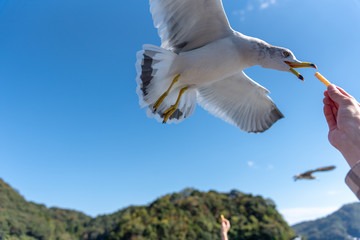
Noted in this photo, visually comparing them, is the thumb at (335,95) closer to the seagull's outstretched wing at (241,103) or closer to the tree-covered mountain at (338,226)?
the seagull's outstretched wing at (241,103)

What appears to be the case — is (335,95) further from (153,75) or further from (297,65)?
(153,75)

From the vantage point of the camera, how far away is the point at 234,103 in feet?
10.5

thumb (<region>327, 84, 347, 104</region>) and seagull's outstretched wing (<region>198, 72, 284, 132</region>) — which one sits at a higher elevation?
seagull's outstretched wing (<region>198, 72, 284, 132</region>)

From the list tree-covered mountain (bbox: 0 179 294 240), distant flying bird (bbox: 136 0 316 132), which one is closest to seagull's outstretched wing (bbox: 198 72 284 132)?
distant flying bird (bbox: 136 0 316 132)

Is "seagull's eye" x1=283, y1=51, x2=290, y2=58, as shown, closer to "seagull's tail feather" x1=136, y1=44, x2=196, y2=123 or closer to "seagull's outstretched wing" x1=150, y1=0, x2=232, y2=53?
"seagull's outstretched wing" x1=150, y1=0, x2=232, y2=53

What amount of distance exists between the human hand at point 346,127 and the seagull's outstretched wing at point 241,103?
6.67 feet

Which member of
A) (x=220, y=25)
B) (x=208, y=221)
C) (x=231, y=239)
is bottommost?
(x=231, y=239)

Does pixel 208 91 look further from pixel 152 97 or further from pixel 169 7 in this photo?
pixel 169 7

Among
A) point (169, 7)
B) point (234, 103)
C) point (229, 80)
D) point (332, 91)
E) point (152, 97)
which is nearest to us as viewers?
point (332, 91)

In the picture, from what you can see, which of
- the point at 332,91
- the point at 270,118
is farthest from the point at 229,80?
the point at 332,91

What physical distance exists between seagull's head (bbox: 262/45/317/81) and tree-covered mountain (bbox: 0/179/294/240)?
23239 mm

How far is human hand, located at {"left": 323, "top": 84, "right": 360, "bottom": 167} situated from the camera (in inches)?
29.1

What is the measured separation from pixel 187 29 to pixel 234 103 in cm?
113

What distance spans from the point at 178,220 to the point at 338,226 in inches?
2180
